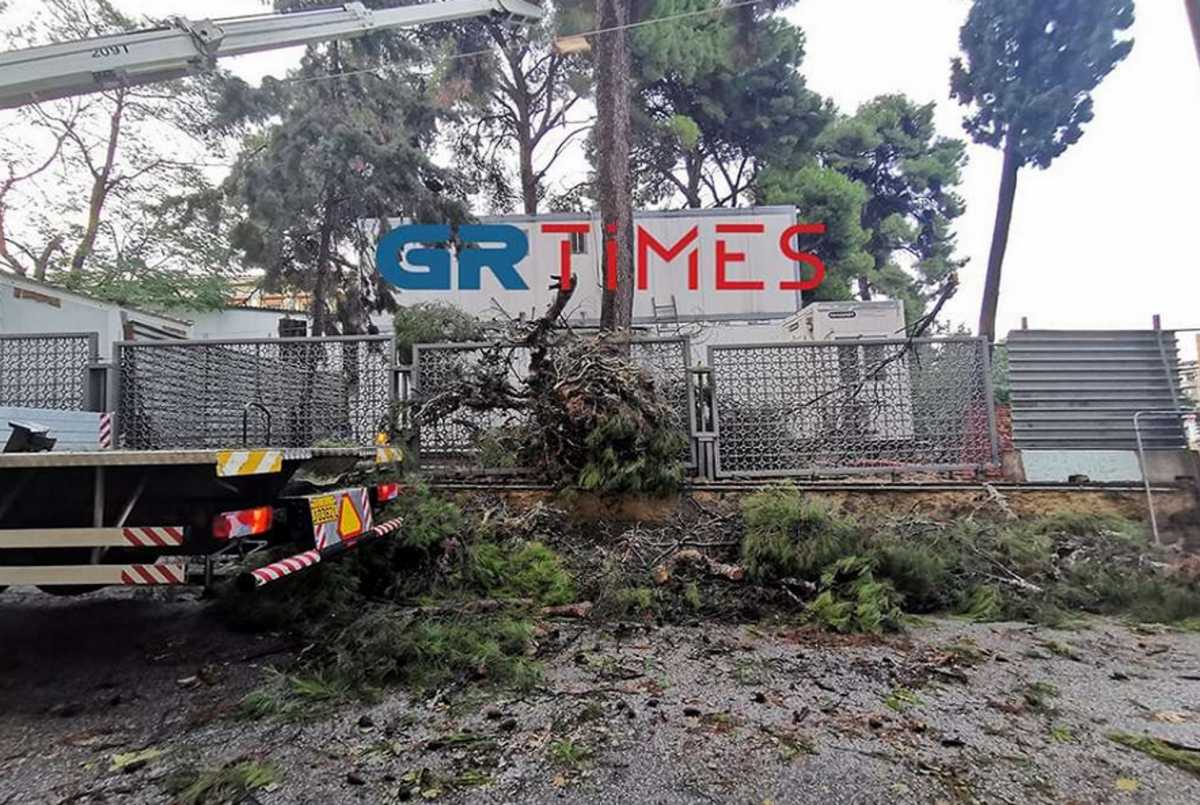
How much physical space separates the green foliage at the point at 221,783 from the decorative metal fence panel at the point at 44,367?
18.0 feet

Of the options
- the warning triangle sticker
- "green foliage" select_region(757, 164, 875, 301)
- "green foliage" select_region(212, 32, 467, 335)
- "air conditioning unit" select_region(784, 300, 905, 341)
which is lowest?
the warning triangle sticker

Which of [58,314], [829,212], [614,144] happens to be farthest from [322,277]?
[829,212]

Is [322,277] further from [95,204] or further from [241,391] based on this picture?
[95,204]

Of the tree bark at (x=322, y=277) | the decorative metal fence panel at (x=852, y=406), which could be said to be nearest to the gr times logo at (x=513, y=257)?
the tree bark at (x=322, y=277)

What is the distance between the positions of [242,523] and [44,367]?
210 inches

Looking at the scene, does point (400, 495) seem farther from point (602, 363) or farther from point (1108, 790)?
point (1108, 790)

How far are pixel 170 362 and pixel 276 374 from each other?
0.99 m

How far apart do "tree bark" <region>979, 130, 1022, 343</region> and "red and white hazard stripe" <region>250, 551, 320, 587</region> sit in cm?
1539

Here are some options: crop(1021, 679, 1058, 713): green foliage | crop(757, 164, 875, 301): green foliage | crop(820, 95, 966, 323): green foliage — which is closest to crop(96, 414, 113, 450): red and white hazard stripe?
crop(1021, 679, 1058, 713): green foliage

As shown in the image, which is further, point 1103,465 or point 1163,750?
point 1103,465

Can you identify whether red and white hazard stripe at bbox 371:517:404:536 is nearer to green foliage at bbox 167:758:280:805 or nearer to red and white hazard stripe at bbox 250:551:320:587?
red and white hazard stripe at bbox 250:551:320:587

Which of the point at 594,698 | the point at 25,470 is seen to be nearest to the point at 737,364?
the point at 594,698

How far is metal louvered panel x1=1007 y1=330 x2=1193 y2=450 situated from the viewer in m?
5.54

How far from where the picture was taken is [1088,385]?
5586 millimetres
